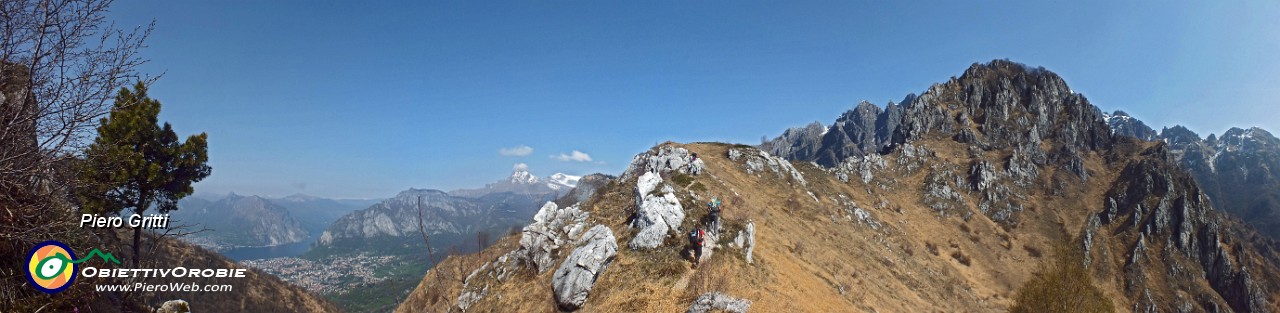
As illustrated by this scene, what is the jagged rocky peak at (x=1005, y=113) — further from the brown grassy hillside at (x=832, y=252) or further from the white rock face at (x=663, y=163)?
the white rock face at (x=663, y=163)

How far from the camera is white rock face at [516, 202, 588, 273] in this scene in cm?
3055

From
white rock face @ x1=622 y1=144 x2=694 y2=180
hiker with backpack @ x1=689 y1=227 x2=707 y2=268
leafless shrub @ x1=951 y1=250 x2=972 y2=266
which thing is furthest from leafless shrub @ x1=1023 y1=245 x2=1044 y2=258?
hiker with backpack @ x1=689 y1=227 x2=707 y2=268

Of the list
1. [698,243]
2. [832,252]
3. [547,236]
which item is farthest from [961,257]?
[547,236]

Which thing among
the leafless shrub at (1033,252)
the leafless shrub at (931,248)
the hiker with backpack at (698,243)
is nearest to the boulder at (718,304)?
the hiker with backpack at (698,243)

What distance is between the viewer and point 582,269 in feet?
84.9

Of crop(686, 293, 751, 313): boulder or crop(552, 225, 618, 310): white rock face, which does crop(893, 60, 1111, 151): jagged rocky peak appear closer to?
crop(552, 225, 618, 310): white rock face

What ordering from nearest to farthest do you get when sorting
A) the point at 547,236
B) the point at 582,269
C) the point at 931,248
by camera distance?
1. the point at 582,269
2. the point at 547,236
3. the point at 931,248

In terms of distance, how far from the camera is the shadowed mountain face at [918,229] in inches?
1052

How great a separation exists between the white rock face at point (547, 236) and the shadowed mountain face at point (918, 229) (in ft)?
0.47

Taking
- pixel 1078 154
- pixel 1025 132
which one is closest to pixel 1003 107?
pixel 1025 132

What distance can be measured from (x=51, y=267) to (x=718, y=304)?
62.7 ft

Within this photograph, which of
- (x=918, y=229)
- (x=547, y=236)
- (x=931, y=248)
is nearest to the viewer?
(x=547, y=236)

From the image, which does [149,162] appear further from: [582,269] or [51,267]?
[582,269]

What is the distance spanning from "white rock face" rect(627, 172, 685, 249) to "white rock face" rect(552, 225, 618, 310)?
1.62m
